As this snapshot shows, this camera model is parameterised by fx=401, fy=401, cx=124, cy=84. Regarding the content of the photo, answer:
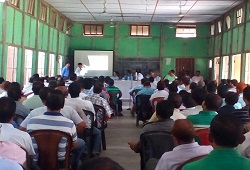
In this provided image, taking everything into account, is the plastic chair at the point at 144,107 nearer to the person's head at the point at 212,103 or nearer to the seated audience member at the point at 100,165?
the person's head at the point at 212,103

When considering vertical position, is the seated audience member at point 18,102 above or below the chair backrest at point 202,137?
above

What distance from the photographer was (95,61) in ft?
56.5

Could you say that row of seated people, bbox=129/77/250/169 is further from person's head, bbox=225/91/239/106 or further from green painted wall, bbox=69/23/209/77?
green painted wall, bbox=69/23/209/77

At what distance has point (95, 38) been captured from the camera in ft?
58.3

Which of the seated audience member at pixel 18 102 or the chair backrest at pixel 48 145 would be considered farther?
the seated audience member at pixel 18 102

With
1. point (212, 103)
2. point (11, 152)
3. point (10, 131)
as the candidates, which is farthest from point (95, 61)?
point (11, 152)

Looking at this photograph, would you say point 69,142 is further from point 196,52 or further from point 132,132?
point 196,52

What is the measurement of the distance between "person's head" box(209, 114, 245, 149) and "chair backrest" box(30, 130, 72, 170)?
1768 mm

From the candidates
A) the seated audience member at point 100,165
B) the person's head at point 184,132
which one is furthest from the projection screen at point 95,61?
the seated audience member at point 100,165

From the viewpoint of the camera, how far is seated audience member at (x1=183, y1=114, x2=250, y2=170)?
2029 mm

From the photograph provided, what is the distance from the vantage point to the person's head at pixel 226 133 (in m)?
2.15

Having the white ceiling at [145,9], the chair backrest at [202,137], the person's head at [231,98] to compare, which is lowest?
the chair backrest at [202,137]

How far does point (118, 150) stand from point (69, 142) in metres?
2.88

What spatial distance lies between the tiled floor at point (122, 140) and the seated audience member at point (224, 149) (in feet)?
10.7
